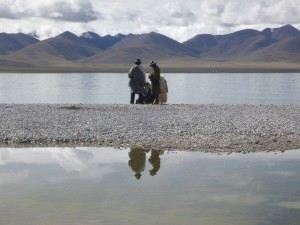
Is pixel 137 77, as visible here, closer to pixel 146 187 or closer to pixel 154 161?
pixel 154 161

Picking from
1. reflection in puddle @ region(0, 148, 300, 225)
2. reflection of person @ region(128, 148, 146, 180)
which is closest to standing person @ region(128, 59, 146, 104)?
reflection of person @ region(128, 148, 146, 180)

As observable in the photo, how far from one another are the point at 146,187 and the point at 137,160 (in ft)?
8.16

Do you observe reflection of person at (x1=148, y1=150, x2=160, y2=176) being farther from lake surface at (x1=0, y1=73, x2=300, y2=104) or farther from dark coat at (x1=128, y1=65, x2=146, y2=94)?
lake surface at (x1=0, y1=73, x2=300, y2=104)

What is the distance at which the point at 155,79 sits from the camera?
866 inches

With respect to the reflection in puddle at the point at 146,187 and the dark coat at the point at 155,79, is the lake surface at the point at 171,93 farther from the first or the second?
the reflection in puddle at the point at 146,187

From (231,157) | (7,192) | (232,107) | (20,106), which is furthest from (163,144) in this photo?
(20,106)

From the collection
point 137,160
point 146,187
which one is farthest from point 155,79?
point 146,187

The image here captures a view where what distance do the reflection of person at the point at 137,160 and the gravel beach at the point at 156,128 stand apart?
1.96ft

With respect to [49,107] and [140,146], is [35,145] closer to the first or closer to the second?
[140,146]

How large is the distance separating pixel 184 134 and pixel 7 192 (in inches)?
258

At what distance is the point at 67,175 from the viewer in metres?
9.77

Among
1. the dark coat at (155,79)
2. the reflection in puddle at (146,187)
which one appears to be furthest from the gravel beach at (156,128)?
the dark coat at (155,79)

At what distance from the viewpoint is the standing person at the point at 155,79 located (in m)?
21.8

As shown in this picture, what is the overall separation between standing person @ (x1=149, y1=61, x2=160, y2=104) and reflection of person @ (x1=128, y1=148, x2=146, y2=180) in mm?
9633
